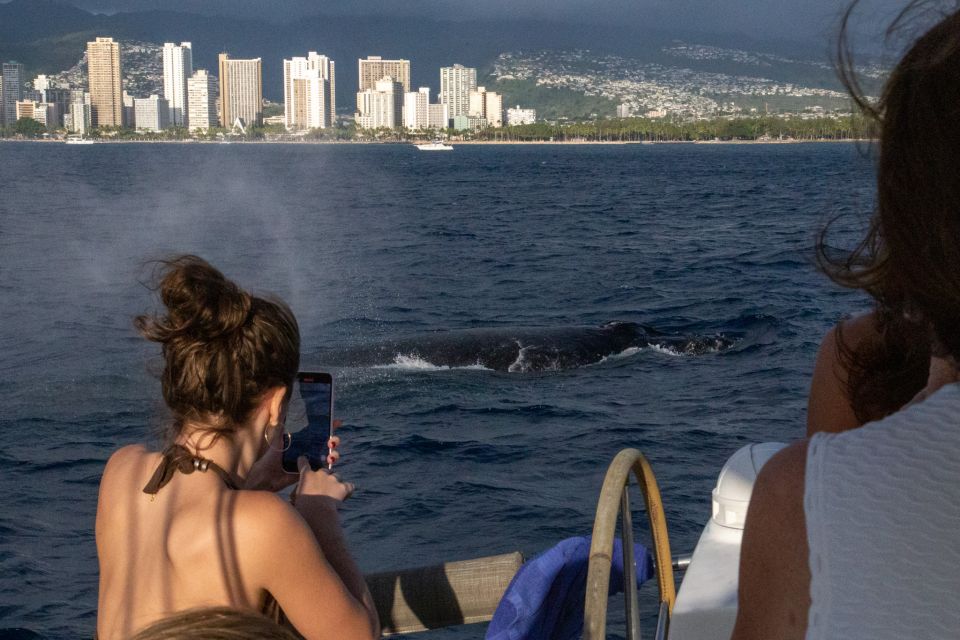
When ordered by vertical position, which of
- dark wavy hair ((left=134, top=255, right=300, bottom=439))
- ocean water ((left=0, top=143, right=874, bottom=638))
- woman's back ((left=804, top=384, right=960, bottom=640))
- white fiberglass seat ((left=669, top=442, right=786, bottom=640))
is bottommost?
ocean water ((left=0, top=143, right=874, bottom=638))

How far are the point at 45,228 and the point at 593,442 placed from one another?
2893 centimetres

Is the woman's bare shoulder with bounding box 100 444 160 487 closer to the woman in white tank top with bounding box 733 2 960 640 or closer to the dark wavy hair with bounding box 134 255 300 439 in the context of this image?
the dark wavy hair with bounding box 134 255 300 439

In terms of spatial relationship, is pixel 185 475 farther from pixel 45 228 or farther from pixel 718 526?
pixel 45 228

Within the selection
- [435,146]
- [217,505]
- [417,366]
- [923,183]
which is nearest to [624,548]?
[217,505]

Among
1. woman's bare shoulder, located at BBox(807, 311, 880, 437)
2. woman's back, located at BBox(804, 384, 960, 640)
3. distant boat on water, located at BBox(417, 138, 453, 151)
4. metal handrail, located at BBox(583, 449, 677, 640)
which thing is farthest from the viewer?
distant boat on water, located at BBox(417, 138, 453, 151)

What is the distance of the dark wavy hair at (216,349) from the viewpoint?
2.43 metres

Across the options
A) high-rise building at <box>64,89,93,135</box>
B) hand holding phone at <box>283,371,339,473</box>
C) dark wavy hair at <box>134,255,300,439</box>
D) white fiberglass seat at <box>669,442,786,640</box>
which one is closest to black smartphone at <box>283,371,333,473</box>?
hand holding phone at <box>283,371,339,473</box>

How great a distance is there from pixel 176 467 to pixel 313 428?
49 cm

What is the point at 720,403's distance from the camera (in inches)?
476

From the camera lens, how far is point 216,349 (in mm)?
2441

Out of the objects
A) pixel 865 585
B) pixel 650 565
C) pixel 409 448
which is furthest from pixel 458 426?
pixel 865 585

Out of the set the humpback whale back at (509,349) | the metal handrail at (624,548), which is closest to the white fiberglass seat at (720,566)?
the metal handrail at (624,548)

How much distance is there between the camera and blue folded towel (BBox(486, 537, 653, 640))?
249cm

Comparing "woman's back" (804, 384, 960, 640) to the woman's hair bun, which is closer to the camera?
"woman's back" (804, 384, 960, 640)
